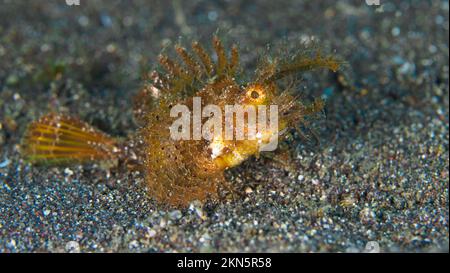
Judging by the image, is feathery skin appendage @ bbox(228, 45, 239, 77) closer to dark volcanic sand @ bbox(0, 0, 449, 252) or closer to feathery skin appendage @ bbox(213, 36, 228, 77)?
feathery skin appendage @ bbox(213, 36, 228, 77)

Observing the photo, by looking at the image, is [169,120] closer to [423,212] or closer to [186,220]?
[186,220]

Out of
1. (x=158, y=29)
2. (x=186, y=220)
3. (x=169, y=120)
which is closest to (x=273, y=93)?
(x=169, y=120)

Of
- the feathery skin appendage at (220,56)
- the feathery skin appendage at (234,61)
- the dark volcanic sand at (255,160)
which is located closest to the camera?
the dark volcanic sand at (255,160)

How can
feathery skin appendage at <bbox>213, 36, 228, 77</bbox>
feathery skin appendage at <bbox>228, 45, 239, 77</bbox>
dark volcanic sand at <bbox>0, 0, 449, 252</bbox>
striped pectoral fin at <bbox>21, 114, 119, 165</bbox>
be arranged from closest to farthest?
dark volcanic sand at <bbox>0, 0, 449, 252</bbox>
feathery skin appendage at <bbox>228, 45, 239, 77</bbox>
feathery skin appendage at <bbox>213, 36, 228, 77</bbox>
striped pectoral fin at <bbox>21, 114, 119, 165</bbox>

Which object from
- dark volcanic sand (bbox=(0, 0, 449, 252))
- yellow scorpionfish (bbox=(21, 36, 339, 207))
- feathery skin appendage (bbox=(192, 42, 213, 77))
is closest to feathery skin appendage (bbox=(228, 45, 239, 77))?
yellow scorpionfish (bbox=(21, 36, 339, 207))

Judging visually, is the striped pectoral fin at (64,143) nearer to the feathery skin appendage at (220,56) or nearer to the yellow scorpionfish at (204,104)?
the yellow scorpionfish at (204,104)

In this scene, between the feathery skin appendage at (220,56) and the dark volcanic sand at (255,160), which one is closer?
the dark volcanic sand at (255,160)

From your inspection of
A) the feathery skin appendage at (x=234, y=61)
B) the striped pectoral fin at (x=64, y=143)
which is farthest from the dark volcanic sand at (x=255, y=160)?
the feathery skin appendage at (x=234, y=61)
